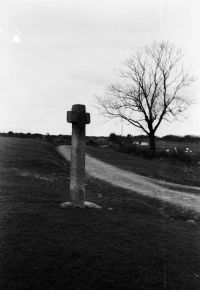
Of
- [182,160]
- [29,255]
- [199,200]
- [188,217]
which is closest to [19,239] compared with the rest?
[29,255]

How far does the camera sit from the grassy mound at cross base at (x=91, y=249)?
554 centimetres

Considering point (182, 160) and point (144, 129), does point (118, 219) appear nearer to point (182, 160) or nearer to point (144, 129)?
point (182, 160)

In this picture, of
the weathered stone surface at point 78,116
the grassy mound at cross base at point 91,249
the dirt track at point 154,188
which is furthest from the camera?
the dirt track at point 154,188

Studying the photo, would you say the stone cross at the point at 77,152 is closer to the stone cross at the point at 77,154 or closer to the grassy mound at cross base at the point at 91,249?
the stone cross at the point at 77,154

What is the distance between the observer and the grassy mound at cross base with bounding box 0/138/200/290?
554 cm

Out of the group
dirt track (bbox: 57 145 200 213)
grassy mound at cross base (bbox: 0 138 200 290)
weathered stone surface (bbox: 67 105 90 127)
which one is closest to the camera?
grassy mound at cross base (bbox: 0 138 200 290)

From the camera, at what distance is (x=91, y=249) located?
6582mm

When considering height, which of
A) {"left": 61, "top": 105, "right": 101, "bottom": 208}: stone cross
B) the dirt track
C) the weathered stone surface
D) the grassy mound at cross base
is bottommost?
the dirt track

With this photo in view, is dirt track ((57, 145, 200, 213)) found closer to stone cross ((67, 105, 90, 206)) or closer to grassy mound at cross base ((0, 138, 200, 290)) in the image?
stone cross ((67, 105, 90, 206))

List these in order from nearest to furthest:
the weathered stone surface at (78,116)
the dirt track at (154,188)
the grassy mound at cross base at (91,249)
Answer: the grassy mound at cross base at (91,249) < the weathered stone surface at (78,116) < the dirt track at (154,188)

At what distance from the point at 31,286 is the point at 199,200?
35.9 feet

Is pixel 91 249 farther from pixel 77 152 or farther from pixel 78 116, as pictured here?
pixel 78 116

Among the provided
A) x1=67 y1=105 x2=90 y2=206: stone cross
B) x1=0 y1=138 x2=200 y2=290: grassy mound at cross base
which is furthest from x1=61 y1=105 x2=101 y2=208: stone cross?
x1=0 y1=138 x2=200 y2=290: grassy mound at cross base

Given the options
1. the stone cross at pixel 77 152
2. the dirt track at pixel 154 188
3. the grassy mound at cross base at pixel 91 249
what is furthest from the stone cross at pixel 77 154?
the dirt track at pixel 154 188
